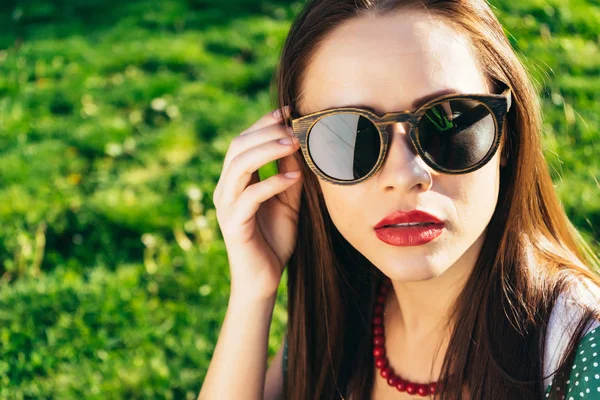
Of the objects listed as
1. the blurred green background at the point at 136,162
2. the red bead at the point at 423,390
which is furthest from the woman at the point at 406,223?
the blurred green background at the point at 136,162

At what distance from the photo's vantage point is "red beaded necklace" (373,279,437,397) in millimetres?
2312

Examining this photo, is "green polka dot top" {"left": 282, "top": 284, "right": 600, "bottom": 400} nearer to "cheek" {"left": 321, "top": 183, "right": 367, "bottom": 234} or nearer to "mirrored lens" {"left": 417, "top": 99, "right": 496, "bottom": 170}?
"mirrored lens" {"left": 417, "top": 99, "right": 496, "bottom": 170}

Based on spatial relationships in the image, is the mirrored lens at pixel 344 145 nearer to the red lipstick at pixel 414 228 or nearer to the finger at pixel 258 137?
the red lipstick at pixel 414 228

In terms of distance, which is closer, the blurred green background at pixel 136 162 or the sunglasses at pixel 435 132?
the sunglasses at pixel 435 132

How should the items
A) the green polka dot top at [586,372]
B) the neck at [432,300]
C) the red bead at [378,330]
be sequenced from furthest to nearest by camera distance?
the red bead at [378,330] < the neck at [432,300] < the green polka dot top at [586,372]

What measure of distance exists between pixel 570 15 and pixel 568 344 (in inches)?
180

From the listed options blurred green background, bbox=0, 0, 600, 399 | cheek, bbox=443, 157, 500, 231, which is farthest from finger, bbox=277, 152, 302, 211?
blurred green background, bbox=0, 0, 600, 399

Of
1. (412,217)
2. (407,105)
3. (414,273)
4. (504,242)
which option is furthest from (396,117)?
(504,242)

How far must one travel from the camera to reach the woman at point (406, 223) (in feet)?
6.31

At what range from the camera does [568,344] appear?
193cm

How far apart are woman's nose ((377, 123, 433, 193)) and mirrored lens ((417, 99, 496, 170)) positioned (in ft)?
0.12

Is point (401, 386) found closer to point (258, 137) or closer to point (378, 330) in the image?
point (378, 330)

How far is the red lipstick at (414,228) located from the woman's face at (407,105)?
0.05 ft

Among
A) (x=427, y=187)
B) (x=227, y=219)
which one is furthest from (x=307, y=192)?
(x=427, y=187)
